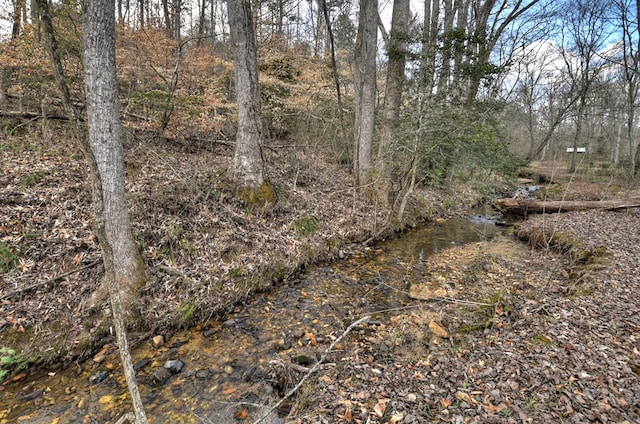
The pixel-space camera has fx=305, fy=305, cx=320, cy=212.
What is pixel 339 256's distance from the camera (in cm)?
721

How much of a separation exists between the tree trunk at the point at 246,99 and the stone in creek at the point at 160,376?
4123mm

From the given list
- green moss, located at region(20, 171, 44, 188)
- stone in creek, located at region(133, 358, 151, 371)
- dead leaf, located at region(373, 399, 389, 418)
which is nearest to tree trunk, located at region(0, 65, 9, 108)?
green moss, located at region(20, 171, 44, 188)

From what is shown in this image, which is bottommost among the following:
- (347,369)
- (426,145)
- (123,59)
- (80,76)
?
(347,369)

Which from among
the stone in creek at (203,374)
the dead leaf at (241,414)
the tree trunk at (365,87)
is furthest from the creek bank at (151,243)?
the tree trunk at (365,87)

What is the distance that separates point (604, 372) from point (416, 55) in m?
8.06

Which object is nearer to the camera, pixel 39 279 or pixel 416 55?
pixel 39 279

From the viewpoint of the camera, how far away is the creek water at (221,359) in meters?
3.18

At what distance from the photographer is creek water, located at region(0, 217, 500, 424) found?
3180mm

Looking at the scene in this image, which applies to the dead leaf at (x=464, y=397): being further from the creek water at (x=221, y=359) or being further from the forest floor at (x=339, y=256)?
the creek water at (x=221, y=359)

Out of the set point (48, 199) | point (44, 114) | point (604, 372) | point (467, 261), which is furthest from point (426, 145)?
point (44, 114)

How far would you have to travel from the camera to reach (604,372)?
9.39ft

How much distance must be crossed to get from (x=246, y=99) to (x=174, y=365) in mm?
5236

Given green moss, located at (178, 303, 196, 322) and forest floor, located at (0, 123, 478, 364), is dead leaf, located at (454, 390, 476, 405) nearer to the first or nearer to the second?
forest floor, located at (0, 123, 478, 364)

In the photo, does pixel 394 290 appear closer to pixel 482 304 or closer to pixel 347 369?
pixel 482 304
